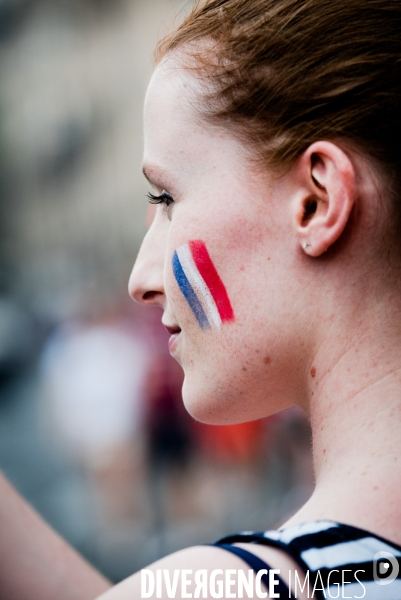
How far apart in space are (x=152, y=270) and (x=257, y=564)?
672mm

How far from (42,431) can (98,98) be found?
2906 millimetres

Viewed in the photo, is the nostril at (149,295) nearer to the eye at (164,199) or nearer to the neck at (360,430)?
the eye at (164,199)

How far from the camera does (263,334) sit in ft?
3.85

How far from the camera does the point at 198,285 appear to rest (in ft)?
4.17

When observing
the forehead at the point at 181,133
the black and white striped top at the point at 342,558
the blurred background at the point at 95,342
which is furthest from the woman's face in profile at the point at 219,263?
the blurred background at the point at 95,342

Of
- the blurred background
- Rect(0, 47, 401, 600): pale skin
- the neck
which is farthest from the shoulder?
the blurred background

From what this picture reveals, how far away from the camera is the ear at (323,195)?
1.07 m

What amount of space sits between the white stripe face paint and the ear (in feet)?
0.73

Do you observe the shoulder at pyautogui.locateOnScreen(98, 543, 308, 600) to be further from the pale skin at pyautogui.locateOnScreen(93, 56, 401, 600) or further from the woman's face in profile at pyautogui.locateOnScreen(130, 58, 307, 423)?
the woman's face in profile at pyautogui.locateOnScreen(130, 58, 307, 423)

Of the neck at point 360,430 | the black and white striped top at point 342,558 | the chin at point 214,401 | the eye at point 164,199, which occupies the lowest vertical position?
the black and white striped top at point 342,558

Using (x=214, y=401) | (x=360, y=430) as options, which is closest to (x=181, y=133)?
(x=214, y=401)

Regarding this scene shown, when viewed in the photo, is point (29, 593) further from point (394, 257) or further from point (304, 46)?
point (304, 46)

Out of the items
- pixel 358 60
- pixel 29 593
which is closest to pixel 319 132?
pixel 358 60

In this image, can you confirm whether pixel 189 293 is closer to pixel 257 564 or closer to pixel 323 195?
pixel 323 195
